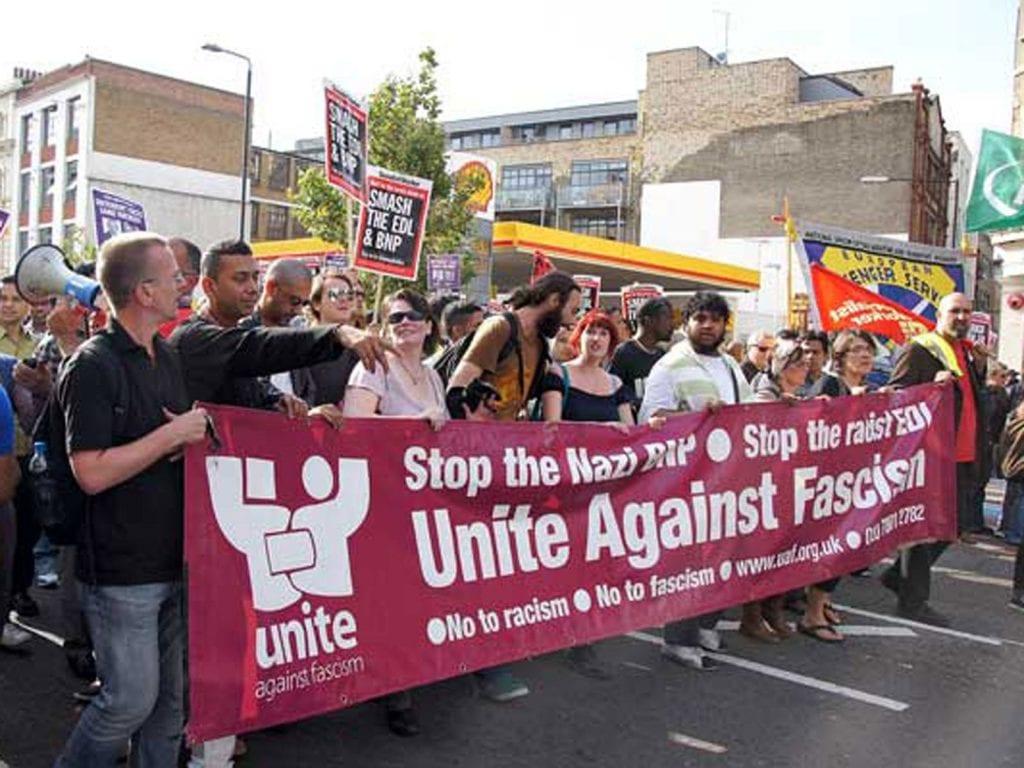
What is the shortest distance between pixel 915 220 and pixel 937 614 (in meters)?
40.0

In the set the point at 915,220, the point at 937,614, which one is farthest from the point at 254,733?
the point at 915,220

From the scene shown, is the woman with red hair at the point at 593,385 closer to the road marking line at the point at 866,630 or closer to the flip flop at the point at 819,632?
the road marking line at the point at 866,630

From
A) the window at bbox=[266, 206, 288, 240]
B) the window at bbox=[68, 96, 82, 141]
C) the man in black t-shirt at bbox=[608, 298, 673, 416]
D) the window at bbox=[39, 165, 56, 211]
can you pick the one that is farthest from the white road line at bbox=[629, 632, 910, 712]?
the window at bbox=[266, 206, 288, 240]

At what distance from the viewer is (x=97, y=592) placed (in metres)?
2.78

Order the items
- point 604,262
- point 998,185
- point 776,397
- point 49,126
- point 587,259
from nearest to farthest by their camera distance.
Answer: point 776,397 < point 998,185 < point 587,259 < point 604,262 < point 49,126

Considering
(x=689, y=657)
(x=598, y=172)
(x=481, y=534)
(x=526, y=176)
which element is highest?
(x=526, y=176)

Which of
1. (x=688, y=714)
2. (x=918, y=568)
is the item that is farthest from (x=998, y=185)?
(x=688, y=714)

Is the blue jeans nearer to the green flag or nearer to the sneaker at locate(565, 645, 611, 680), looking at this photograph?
the sneaker at locate(565, 645, 611, 680)

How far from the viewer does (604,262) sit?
1089 inches

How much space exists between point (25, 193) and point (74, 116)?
6052 millimetres

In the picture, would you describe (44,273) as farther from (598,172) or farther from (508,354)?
(598,172)

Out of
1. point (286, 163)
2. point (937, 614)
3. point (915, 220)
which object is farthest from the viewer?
point (286, 163)

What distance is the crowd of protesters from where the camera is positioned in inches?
109

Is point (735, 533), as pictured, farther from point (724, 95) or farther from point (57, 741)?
point (724, 95)
